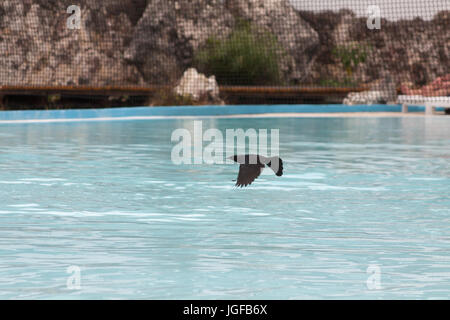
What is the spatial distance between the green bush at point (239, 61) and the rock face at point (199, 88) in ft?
6.52

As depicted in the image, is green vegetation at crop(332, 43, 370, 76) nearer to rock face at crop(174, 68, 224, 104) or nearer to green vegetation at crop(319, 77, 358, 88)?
green vegetation at crop(319, 77, 358, 88)

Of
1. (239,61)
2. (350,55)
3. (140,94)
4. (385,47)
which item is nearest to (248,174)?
(140,94)

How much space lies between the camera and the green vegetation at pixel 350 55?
30062 millimetres

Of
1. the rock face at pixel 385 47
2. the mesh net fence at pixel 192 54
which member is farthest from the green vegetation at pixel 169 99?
the rock face at pixel 385 47

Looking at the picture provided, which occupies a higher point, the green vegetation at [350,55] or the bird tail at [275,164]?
the green vegetation at [350,55]

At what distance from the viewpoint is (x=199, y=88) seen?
22484 millimetres

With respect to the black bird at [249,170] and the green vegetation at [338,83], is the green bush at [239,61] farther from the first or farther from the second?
the black bird at [249,170]

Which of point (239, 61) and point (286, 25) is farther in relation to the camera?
point (286, 25)

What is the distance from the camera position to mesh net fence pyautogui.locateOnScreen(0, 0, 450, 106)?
2339 centimetres

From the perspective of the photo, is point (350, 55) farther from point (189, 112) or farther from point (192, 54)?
point (189, 112)

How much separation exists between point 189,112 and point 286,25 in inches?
352

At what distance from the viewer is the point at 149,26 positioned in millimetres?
26859

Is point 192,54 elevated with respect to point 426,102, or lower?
elevated
